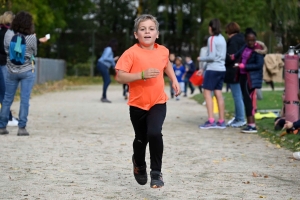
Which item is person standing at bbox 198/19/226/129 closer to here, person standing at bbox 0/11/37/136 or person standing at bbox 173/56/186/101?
person standing at bbox 0/11/37/136

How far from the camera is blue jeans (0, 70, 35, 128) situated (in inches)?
464

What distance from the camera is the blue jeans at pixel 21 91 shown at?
38.7 ft

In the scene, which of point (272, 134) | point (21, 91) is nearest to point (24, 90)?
point (21, 91)

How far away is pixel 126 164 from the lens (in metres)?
8.95

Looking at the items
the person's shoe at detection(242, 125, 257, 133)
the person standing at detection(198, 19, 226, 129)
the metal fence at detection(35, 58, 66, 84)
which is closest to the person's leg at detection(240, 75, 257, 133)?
the person's shoe at detection(242, 125, 257, 133)

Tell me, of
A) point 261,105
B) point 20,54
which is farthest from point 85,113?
point 20,54

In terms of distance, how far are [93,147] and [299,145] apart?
8.74 ft

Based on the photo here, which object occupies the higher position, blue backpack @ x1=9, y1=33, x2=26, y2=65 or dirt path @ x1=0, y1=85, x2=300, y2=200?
blue backpack @ x1=9, y1=33, x2=26, y2=65

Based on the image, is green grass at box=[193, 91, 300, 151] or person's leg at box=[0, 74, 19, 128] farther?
person's leg at box=[0, 74, 19, 128]

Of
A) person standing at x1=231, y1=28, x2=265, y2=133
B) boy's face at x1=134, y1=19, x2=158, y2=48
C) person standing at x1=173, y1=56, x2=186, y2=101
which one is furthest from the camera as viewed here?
person standing at x1=173, y1=56, x2=186, y2=101

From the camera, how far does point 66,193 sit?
6.99 meters

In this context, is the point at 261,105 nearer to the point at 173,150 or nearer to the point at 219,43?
the point at 219,43

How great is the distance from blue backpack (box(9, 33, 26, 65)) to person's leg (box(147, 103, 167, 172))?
16.0 ft

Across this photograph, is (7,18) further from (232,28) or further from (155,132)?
(155,132)
